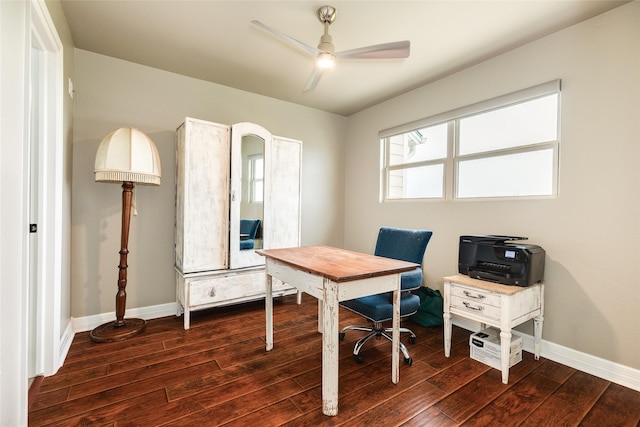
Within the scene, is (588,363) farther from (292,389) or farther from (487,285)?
(292,389)

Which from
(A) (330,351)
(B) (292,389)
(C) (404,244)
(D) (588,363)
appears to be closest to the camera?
(A) (330,351)

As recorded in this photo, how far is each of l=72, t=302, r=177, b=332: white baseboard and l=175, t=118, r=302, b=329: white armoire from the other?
16cm

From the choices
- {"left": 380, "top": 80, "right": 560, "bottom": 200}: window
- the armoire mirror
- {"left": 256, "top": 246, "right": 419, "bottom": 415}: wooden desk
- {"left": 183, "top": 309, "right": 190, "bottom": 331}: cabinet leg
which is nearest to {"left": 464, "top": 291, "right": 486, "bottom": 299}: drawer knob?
{"left": 256, "top": 246, "right": 419, "bottom": 415}: wooden desk

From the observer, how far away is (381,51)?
6.59ft

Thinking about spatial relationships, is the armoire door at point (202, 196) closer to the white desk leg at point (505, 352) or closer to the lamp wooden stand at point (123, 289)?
the lamp wooden stand at point (123, 289)

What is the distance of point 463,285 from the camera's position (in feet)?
7.38

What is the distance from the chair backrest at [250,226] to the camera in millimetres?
3072

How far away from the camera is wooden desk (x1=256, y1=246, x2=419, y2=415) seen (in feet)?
5.27

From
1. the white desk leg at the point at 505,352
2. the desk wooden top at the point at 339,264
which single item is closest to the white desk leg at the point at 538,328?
the white desk leg at the point at 505,352

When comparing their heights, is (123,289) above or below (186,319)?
above

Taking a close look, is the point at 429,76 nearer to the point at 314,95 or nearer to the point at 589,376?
the point at 314,95

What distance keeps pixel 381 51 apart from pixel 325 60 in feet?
1.30

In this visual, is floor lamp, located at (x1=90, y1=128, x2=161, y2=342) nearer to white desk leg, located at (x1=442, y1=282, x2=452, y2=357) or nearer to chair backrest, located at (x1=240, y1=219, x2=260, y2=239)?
chair backrest, located at (x1=240, y1=219, x2=260, y2=239)

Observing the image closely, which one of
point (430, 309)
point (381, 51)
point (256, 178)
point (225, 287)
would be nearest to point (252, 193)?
point (256, 178)
